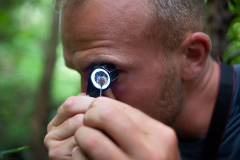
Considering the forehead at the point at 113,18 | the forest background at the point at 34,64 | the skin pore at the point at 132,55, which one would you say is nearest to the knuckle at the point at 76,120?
the skin pore at the point at 132,55

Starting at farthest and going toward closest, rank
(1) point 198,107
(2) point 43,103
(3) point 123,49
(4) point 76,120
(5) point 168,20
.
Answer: (2) point 43,103
(1) point 198,107
(5) point 168,20
(3) point 123,49
(4) point 76,120

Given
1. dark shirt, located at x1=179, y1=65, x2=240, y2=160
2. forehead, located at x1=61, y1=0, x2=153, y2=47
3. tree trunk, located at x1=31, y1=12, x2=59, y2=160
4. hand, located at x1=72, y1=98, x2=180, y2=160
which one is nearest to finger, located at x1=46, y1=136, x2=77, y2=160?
hand, located at x1=72, y1=98, x2=180, y2=160

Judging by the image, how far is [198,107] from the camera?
6.72 feet

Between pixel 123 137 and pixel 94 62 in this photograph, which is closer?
pixel 123 137

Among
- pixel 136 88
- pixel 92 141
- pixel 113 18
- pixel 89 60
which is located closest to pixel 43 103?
pixel 89 60

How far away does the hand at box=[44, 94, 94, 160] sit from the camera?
1178 millimetres

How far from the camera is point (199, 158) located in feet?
6.57

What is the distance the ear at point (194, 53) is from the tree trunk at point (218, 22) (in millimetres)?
1194

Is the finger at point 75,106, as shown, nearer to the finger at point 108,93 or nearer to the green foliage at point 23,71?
the finger at point 108,93

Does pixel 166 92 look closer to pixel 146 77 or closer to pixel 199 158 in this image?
pixel 146 77

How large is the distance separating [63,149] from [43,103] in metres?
4.85

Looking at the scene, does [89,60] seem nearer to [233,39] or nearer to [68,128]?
[68,128]

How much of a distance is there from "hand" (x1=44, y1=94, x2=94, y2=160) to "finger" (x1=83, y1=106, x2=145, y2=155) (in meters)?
0.36

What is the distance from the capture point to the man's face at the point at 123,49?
1.56 metres
